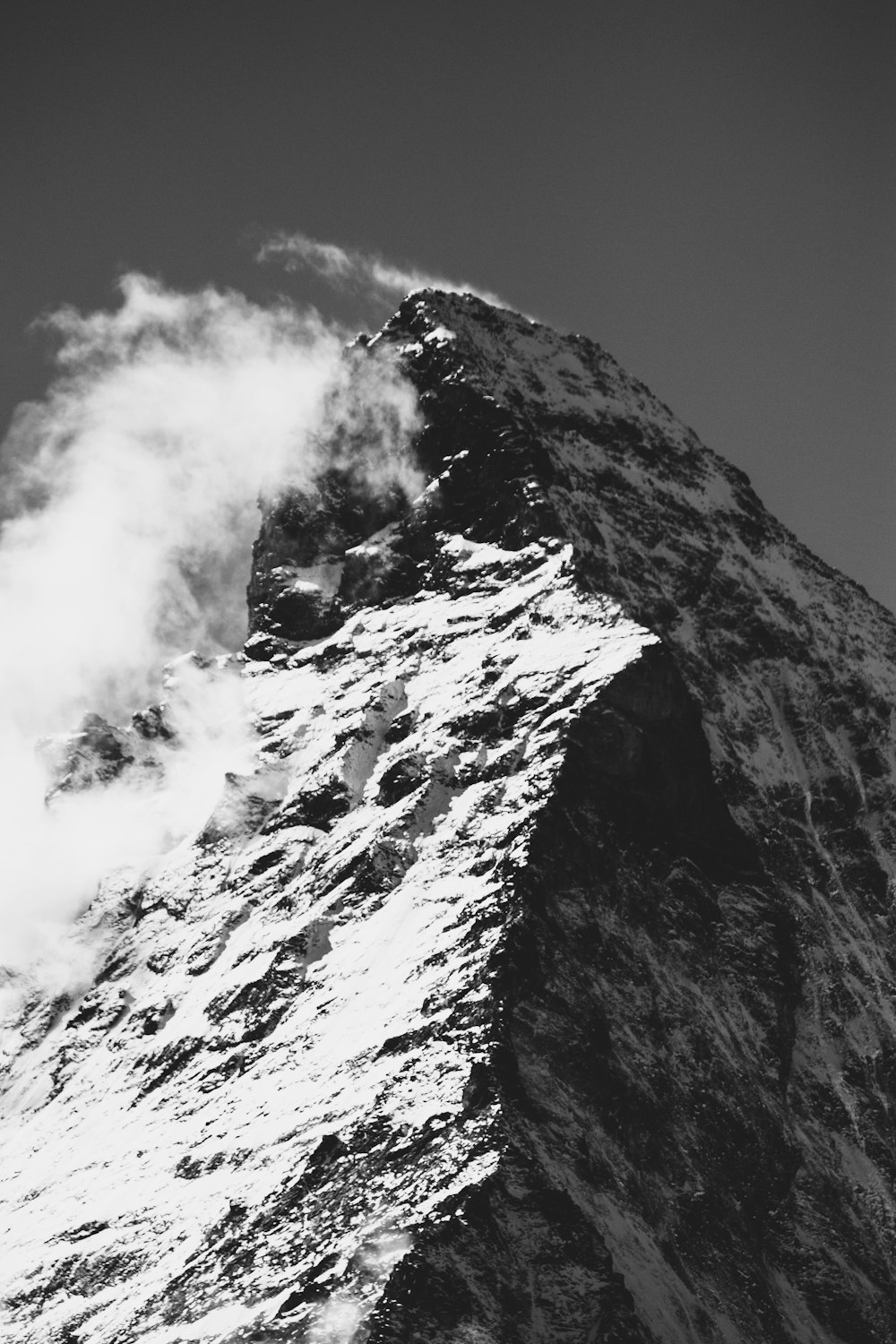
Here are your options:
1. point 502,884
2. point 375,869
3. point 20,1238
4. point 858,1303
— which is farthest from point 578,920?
point 20,1238

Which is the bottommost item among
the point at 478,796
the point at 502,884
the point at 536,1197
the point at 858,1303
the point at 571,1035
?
the point at 858,1303

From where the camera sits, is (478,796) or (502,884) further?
(478,796)

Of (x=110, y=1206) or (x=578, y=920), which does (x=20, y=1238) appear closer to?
(x=110, y=1206)

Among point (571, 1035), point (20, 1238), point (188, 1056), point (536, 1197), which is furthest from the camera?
point (188, 1056)

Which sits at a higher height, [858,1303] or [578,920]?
[578,920]

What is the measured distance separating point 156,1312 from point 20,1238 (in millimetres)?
24132

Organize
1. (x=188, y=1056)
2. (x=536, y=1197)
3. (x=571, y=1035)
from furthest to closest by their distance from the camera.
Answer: (x=188, y=1056) → (x=571, y=1035) → (x=536, y=1197)

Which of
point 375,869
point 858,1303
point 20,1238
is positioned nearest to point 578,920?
point 375,869

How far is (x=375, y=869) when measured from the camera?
19950 centimetres

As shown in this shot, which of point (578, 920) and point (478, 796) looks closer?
point (578, 920)

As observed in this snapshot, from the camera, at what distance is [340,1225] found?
524 feet

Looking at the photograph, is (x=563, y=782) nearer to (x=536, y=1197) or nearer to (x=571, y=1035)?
(x=571, y=1035)

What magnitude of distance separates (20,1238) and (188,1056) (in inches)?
804

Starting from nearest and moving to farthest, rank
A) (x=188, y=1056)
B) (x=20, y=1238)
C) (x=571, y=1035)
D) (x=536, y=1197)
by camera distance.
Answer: (x=536, y=1197) < (x=571, y=1035) < (x=20, y=1238) < (x=188, y=1056)
